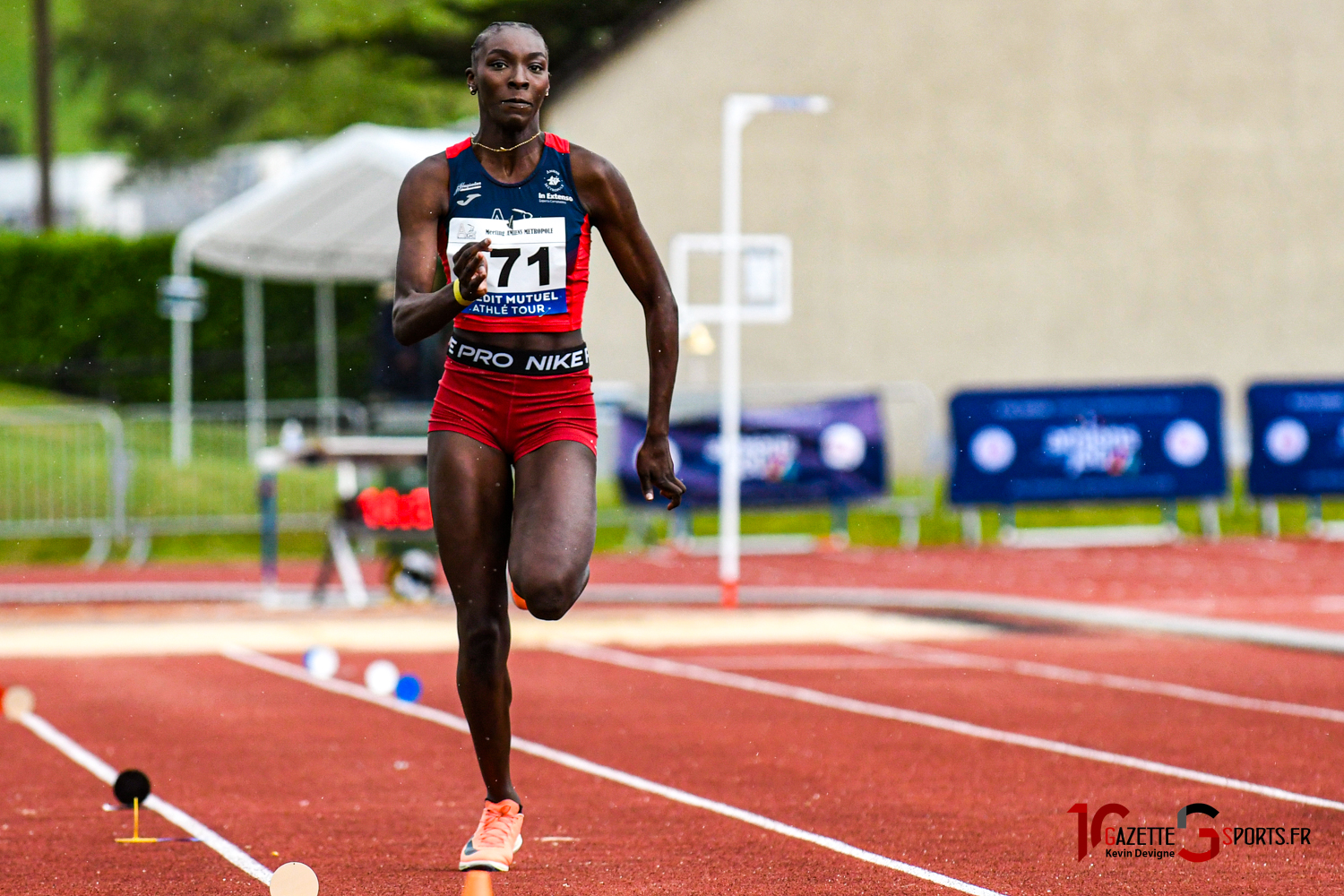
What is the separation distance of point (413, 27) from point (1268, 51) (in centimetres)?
1436

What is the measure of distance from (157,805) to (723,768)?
88.7 inches

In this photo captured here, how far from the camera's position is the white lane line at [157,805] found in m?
6.08

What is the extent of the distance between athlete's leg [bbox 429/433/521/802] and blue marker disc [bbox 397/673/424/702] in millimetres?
4348

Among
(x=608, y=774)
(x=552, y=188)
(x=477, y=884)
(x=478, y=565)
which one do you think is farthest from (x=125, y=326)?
(x=477, y=884)

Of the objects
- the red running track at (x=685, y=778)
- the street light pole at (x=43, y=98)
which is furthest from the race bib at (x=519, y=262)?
the street light pole at (x=43, y=98)

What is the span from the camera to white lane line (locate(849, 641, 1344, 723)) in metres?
9.61

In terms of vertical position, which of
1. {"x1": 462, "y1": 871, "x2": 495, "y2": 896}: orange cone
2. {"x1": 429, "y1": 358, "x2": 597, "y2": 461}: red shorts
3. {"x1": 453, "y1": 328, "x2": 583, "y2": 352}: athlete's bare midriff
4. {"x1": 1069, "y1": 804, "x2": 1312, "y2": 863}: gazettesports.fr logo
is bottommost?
{"x1": 1069, "y1": 804, "x2": 1312, "y2": 863}: gazettesports.fr logo

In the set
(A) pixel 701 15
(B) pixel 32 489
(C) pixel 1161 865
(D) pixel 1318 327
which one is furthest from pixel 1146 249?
(C) pixel 1161 865

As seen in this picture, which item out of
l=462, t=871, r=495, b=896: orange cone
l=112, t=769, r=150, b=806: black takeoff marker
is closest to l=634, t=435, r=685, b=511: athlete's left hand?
l=462, t=871, r=495, b=896: orange cone

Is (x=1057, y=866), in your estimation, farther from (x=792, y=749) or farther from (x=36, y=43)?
(x=36, y=43)

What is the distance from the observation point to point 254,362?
93.5 feet

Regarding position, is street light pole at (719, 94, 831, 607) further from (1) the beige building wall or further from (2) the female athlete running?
(1) the beige building wall

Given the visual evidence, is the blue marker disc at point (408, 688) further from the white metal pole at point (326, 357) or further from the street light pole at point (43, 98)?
the street light pole at point (43, 98)

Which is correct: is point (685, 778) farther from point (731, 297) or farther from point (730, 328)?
point (730, 328)
